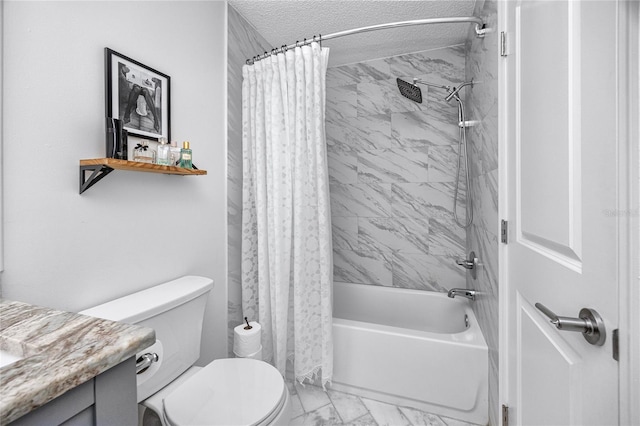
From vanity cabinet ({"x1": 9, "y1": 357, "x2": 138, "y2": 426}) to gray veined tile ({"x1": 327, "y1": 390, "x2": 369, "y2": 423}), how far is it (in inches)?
53.4

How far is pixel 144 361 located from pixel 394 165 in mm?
2084

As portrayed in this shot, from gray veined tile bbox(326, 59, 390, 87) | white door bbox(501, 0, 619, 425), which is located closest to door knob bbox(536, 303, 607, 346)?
white door bbox(501, 0, 619, 425)

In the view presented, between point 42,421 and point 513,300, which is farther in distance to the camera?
point 513,300

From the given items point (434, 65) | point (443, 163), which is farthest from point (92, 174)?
point (434, 65)

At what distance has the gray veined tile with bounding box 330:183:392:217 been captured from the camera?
2.47 m

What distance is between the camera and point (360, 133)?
2535 millimetres

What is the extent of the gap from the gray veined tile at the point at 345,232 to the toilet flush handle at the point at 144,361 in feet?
5.71

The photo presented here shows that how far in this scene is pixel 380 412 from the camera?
1654 mm

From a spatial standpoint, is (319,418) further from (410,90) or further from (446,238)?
(410,90)

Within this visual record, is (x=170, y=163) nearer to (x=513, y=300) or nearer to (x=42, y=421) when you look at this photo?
(x=42, y=421)

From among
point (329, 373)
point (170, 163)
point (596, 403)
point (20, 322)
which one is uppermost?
point (170, 163)

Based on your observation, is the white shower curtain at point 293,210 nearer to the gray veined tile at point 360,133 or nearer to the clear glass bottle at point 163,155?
the clear glass bottle at point 163,155

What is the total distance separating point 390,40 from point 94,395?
2.50m

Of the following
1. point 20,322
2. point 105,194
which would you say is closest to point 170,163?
point 105,194
